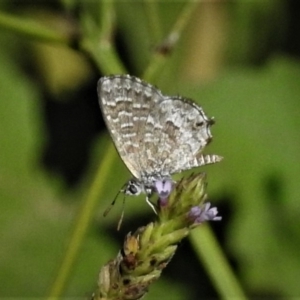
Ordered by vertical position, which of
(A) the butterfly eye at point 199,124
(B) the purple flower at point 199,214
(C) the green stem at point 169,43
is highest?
(C) the green stem at point 169,43

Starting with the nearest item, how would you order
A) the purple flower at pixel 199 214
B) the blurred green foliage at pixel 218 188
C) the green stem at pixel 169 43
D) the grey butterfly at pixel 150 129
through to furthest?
the purple flower at pixel 199 214
the grey butterfly at pixel 150 129
the green stem at pixel 169 43
the blurred green foliage at pixel 218 188

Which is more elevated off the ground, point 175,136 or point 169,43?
point 169,43

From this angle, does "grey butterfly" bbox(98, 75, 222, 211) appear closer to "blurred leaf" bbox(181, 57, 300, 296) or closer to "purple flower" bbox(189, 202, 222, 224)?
"purple flower" bbox(189, 202, 222, 224)

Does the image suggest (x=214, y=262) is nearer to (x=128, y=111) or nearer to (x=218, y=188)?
(x=218, y=188)

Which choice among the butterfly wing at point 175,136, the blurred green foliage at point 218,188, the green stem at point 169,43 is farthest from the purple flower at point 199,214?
the blurred green foliage at point 218,188

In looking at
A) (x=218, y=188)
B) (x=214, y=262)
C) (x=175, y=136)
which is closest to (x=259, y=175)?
(x=218, y=188)

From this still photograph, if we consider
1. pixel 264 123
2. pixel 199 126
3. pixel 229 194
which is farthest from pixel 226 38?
pixel 199 126

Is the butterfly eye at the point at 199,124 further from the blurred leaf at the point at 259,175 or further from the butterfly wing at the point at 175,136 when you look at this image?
the blurred leaf at the point at 259,175
